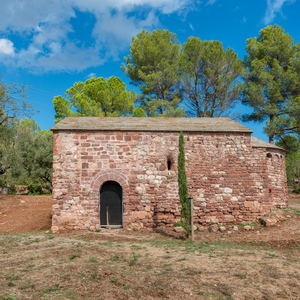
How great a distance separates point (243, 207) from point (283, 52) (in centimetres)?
1779

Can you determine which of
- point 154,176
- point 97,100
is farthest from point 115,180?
point 97,100

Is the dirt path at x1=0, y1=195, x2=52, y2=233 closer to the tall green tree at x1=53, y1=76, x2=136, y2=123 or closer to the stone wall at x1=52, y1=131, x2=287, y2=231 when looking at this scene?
the stone wall at x1=52, y1=131, x2=287, y2=231

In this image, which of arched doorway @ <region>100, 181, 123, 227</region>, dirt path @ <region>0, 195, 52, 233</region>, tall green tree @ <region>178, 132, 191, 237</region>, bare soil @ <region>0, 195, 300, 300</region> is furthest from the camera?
dirt path @ <region>0, 195, 52, 233</region>

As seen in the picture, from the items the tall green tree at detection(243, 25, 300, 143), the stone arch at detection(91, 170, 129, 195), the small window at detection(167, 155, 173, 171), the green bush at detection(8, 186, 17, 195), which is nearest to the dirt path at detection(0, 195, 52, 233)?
the stone arch at detection(91, 170, 129, 195)

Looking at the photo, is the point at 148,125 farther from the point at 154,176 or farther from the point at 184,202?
the point at 184,202

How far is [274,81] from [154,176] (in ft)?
57.0

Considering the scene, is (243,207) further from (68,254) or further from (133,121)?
(68,254)

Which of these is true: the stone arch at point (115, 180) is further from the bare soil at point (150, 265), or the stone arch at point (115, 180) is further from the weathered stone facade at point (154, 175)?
the bare soil at point (150, 265)

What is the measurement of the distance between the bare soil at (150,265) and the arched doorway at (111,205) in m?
0.62

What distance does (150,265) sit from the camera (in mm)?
5949

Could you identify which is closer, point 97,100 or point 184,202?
point 184,202

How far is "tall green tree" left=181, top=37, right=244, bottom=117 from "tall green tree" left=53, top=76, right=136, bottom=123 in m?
5.71

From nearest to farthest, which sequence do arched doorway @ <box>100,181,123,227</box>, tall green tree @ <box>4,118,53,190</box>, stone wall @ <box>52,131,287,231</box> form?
stone wall @ <box>52,131,287,231</box> < arched doorway @ <box>100,181,123,227</box> < tall green tree @ <box>4,118,53,190</box>

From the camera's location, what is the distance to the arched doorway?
1080 centimetres
